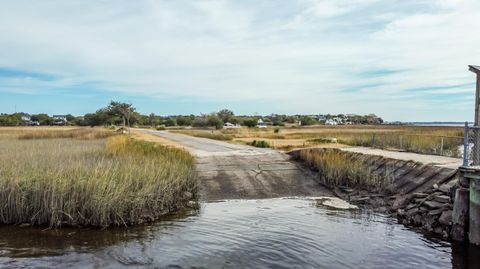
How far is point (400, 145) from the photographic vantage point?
2862cm

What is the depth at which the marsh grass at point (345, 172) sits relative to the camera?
1912cm

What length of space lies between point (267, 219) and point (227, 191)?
210 inches

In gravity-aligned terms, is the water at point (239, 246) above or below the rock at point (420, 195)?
below

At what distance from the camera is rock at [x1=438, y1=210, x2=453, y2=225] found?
12789 mm

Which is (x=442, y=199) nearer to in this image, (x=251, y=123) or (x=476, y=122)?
(x=476, y=122)

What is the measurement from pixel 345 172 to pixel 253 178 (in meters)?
4.30

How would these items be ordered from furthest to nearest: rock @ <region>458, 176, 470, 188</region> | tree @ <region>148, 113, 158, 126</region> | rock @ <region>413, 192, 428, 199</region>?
tree @ <region>148, 113, 158, 126</region> < rock @ <region>413, 192, 428, 199</region> < rock @ <region>458, 176, 470, 188</region>

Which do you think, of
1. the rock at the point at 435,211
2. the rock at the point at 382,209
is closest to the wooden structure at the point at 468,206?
the rock at the point at 435,211

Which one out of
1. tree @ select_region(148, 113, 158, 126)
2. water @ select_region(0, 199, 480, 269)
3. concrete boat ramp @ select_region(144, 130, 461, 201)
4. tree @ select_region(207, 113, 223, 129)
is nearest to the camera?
water @ select_region(0, 199, 480, 269)

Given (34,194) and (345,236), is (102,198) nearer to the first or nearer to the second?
(34,194)

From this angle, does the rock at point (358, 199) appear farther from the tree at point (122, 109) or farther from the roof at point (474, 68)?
the tree at point (122, 109)

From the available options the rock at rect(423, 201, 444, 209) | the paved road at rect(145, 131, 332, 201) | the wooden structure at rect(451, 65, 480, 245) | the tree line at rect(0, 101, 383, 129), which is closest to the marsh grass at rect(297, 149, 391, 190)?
the paved road at rect(145, 131, 332, 201)

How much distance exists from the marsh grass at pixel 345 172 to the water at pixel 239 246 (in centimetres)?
409

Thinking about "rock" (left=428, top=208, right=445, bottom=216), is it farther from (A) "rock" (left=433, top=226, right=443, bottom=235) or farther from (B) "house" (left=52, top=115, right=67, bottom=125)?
(B) "house" (left=52, top=115, right=67, bottom=125)
